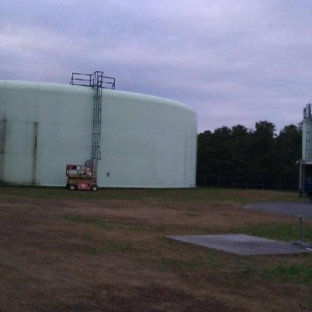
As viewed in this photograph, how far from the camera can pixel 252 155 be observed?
87.7 metres

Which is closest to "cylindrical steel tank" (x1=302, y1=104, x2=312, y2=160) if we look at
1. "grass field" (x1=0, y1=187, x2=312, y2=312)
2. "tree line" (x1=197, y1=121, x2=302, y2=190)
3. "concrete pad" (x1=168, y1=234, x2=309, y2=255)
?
"tree line" (x1=197, y1=121, x2=302, y2=190)

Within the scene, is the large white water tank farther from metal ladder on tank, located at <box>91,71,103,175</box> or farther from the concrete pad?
the concrete pad

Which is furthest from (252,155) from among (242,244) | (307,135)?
(242,244)

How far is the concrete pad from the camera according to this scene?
1669 centimetres

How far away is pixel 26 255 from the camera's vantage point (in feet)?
44.9

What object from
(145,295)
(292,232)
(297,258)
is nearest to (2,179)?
(292,232)

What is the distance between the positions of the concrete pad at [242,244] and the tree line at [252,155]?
62.0m

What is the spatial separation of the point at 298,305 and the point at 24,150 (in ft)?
151

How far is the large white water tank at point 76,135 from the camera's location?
5425cm

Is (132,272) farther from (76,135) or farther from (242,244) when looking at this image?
(76,135)

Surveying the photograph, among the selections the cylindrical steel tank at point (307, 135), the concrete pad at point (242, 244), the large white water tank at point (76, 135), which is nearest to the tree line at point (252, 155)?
the large white water tank at point (76, 135)

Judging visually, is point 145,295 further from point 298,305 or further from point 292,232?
point 292,232

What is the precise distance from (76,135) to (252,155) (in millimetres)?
37553

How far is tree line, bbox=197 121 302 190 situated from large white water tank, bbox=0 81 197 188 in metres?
23.1
